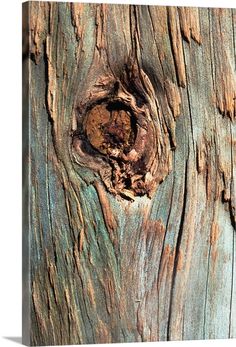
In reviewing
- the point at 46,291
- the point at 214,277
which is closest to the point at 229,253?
the point at 214,277

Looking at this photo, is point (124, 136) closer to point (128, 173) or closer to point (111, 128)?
point (111, 128)

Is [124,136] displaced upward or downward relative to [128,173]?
upward

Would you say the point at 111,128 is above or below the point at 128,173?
above

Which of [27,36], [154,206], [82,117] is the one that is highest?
[27,36]

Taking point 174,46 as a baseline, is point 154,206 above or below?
below

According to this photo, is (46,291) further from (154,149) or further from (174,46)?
(174,46)

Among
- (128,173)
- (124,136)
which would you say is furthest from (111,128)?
(128,173)

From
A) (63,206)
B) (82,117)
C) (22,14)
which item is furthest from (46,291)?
(22,14)
